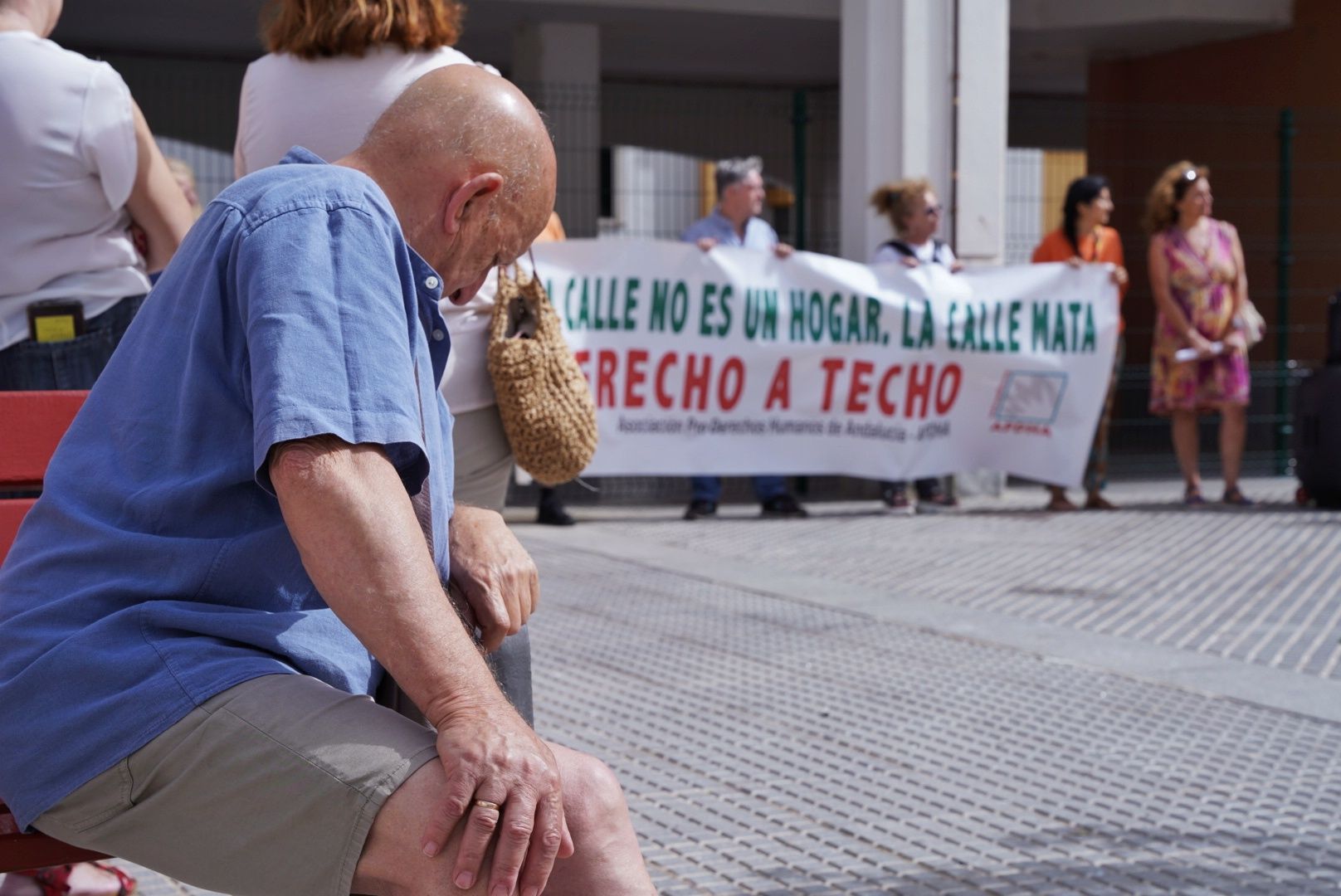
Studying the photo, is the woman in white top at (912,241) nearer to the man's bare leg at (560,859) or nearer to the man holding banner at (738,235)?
the man holding banner at (738,235)

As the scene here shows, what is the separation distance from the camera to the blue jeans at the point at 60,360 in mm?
3408

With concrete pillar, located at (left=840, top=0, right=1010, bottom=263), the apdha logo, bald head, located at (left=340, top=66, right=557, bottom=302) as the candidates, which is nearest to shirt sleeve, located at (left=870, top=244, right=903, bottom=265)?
concrete pillar, located at (left=840, top=0, right=1010, bottom=263)

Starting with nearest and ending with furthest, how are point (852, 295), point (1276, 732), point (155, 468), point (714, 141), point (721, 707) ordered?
point (155, 468), point (1276, 732), point (721, 707), point (852, 295), point (714, 141)

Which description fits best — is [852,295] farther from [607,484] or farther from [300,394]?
[300,394]

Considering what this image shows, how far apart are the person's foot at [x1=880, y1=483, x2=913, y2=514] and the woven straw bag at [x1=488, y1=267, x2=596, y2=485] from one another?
693cm

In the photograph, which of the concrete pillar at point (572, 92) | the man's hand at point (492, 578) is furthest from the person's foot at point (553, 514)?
the man's hand at point (492, 578)

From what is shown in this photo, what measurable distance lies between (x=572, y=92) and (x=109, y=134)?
11.2m

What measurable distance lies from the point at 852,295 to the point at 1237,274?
2.39 m

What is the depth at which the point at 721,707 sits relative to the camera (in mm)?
4887

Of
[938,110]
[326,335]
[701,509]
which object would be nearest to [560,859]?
[326,335]

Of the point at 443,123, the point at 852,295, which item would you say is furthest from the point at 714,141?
the point at 443,123

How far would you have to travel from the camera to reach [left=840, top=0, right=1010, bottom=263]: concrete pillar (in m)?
10.6

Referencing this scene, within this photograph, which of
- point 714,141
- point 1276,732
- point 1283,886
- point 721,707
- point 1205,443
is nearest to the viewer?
point 1283,886

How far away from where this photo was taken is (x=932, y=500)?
32.8 feet
